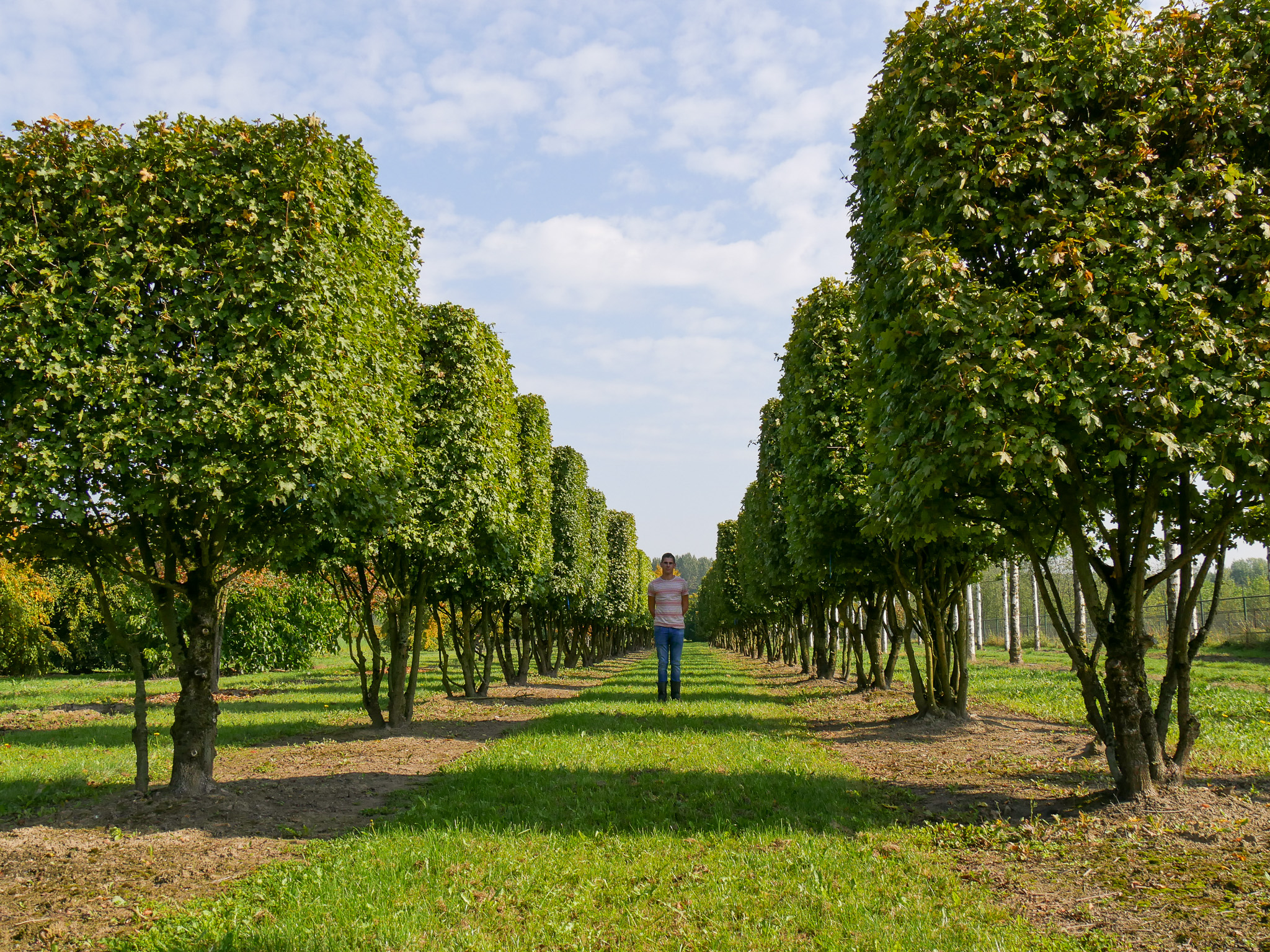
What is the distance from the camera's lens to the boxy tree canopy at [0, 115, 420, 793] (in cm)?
622

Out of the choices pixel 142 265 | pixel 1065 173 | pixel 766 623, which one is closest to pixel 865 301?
pixel 1065 173

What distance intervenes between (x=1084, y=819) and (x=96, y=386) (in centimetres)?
820

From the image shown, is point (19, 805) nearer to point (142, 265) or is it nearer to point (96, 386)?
point (96, 386)

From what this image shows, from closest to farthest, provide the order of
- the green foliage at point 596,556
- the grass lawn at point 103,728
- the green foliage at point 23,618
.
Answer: the grass lawn at point 103,728, the green foliage at point 23,618, the green foliage at point 596,556

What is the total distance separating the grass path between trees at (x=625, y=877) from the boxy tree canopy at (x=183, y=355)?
292 centimetres

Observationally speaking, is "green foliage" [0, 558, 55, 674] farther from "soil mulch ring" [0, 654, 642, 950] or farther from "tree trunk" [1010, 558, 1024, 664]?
"tree trunk" [1010, 558, 1024, 664]

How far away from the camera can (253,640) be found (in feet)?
93.2

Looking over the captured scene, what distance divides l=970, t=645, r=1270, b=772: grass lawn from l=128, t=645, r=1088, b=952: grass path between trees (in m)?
4.05

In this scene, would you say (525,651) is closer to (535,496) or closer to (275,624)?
(535,496)

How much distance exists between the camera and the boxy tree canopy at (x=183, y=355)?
20.4 feet

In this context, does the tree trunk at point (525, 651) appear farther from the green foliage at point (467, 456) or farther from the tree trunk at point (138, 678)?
the tree trunk at point (138, 678)

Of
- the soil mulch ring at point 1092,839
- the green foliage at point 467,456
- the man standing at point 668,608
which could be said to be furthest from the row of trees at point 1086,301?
the green foliage at point 467,456

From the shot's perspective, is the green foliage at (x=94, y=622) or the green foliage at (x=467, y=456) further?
the green foliage at (x=94, y=622)

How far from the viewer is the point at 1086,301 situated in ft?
18.6
